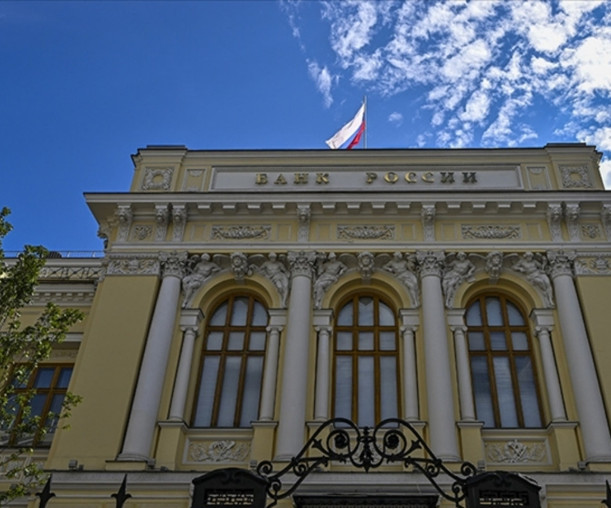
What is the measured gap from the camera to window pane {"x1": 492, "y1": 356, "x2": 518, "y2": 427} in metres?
16.2

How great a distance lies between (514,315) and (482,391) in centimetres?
256

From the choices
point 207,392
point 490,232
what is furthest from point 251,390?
point 490,232

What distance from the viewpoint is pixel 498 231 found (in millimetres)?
18641

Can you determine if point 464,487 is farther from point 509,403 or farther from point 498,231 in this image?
point 498,231

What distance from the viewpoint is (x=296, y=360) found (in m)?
16.4

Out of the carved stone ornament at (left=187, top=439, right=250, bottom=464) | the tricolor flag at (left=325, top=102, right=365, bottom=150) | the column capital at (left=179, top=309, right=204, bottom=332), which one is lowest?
the carved stone ornament at (left=187, top=439, right=250, bottom=464)

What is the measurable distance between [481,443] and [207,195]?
391 inches

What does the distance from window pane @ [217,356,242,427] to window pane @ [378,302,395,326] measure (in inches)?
157

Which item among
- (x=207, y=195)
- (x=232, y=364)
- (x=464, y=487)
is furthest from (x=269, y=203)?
(x=464, y=487)

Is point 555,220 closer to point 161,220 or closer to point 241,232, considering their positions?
point 241,232

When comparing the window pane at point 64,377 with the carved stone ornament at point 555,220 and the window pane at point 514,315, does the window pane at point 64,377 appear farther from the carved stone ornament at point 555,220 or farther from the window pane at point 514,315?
the carved stone ornament at point 555,220

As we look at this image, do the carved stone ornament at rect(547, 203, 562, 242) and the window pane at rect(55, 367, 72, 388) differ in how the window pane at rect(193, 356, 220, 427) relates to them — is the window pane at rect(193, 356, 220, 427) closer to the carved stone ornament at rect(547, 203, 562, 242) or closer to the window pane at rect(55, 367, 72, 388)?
the window pane at rect(55, 367, 72, 388)

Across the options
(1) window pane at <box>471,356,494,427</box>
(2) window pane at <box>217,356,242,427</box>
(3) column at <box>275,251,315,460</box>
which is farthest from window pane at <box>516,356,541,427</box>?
(2) window pane at <box>217,356,242,427</box>

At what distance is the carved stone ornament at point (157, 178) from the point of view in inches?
784
